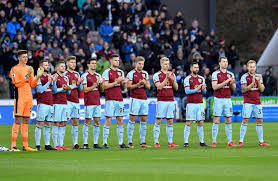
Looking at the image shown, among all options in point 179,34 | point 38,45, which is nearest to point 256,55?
point 179,34

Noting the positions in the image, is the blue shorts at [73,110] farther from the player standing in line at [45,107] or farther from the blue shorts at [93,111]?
the player standing in line at [45,107]

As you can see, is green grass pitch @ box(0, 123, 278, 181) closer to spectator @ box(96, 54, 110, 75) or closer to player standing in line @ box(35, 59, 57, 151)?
player standing in line @ box(35, 59, 57, 151)

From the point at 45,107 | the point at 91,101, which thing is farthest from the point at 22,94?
the point at 91,101

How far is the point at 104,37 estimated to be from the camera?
33.0 meters

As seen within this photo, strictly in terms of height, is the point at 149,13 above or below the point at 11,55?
above

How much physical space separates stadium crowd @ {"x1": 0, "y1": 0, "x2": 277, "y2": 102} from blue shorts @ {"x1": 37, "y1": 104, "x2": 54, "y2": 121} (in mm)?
10964

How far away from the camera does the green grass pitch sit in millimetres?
Result: 11562

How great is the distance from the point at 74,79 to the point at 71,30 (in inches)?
529

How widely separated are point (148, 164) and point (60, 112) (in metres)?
5.08

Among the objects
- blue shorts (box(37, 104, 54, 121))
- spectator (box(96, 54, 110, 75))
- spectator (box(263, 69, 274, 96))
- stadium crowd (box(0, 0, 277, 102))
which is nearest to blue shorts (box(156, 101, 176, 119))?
blue shorts (box(37, 104, 54, 121))

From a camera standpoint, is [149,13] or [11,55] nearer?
[11,55]

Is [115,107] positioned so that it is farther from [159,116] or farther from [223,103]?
[223,103]

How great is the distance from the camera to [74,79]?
18.3 meters

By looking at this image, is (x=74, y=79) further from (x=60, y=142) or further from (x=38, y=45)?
(x=38, y=45)
